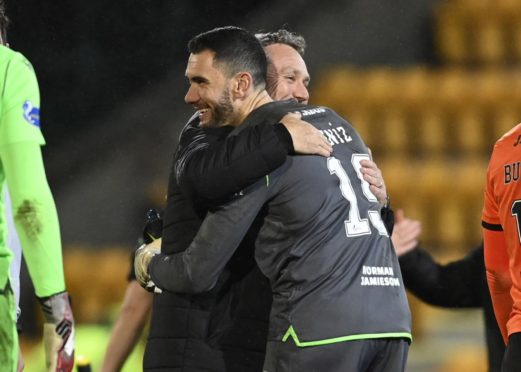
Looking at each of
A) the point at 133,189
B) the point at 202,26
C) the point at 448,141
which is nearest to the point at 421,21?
the point at 448,141

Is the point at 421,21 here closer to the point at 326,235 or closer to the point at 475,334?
the point at 475,334

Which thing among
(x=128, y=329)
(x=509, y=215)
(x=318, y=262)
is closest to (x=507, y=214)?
(x=509, y=215)

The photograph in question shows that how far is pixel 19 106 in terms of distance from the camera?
231 centimetres

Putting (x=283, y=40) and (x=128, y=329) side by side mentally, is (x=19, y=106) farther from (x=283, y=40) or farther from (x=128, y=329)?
(x=128, y=329)

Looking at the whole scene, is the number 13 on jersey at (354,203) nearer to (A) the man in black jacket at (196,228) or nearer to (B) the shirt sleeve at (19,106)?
(A) the man in black jacket at (196,228)

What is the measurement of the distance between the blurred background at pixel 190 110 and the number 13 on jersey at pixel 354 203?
173 inches

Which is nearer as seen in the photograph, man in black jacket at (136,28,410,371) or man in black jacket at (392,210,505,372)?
man in black jacket at (136,28,410,371)

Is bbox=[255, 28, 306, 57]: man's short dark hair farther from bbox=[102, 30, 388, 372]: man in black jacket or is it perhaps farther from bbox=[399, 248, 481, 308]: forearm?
bbox=[399, 248, 481, 308]: forearm

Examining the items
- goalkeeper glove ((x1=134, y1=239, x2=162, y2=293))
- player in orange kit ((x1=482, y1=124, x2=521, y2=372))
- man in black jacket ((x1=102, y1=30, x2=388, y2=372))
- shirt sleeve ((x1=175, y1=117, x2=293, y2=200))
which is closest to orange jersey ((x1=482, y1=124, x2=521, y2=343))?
player in orange kit ((x1=482, y1=124, x2=521, y2=372))

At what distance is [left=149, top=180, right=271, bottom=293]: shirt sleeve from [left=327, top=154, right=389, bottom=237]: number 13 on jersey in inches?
7.7

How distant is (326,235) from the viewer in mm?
2711

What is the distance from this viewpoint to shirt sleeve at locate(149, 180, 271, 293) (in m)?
2.71

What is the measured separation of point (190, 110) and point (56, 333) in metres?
5.95

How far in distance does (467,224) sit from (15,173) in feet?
18.6
